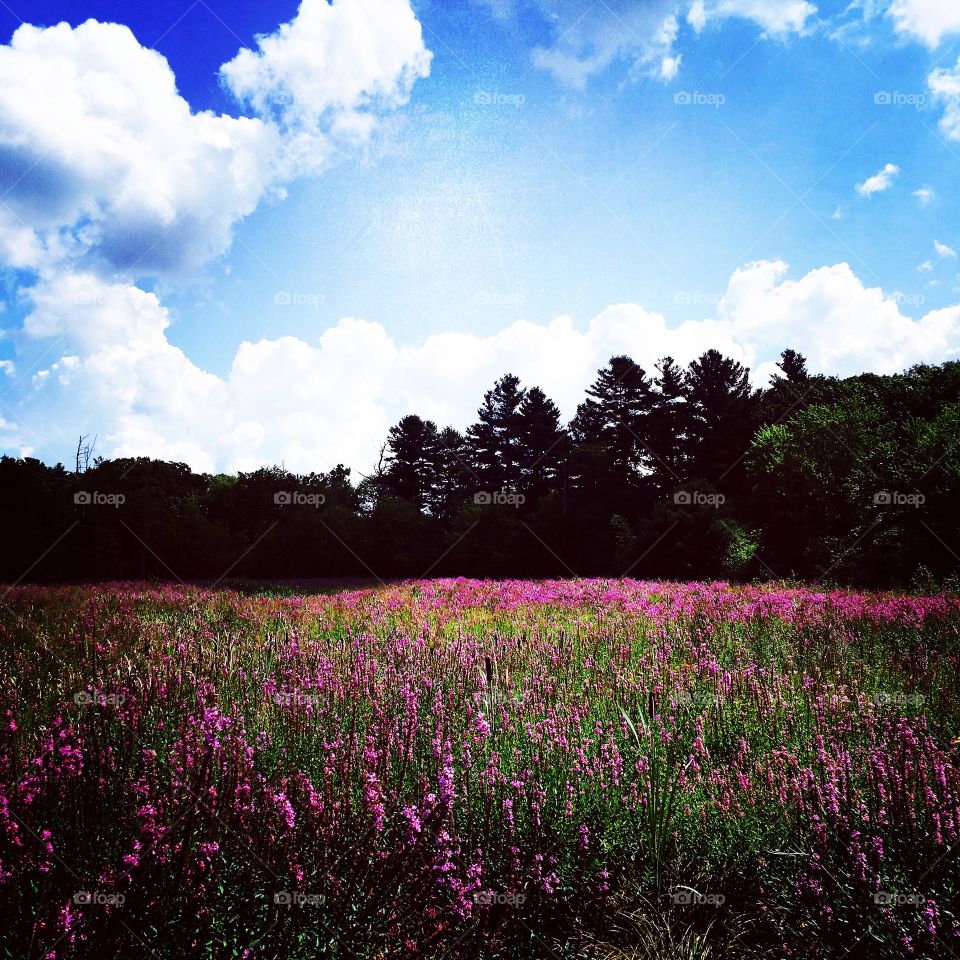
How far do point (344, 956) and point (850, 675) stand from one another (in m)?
5.04

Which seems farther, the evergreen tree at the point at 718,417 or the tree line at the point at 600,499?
the evergreen tree at the point at 718,417

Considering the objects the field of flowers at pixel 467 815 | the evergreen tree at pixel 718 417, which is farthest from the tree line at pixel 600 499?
the field of flowers at pixel 467 815

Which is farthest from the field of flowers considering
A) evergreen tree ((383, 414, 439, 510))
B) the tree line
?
evergreen tree ((383, 414, 439, 510))

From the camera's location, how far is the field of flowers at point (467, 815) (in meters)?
1.87

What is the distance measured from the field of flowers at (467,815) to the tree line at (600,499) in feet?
37.7

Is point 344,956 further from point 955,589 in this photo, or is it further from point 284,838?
point 955,589

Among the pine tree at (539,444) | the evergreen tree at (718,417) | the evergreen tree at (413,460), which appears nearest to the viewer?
the evergreen tree at (718,417)

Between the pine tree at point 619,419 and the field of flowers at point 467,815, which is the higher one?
the pine tree at point 619,419

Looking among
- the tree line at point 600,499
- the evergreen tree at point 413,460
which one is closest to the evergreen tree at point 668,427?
the tree line at point 600,499

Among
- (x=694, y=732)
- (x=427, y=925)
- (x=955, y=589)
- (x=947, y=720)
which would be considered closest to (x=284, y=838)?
(x=427, y=925)

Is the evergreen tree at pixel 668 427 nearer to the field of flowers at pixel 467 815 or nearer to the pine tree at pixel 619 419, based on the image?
the pine tree at pixel 619 419

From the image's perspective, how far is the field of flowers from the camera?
1.87 metres

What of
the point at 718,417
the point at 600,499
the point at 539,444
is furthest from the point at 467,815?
the point at 539,444

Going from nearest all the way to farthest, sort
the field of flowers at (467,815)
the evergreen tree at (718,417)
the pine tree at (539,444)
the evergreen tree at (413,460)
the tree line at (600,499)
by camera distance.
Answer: the field of flowers at (467,815), the tree line at (600,499), the evergreen tree at (718,417), the pine tree at (539,444), the evergreen tree at (413,460)
